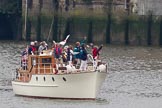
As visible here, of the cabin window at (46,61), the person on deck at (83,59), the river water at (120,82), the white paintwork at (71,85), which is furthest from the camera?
the cabin window at (46,61)

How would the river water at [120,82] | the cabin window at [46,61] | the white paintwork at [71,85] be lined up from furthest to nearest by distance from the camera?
the cabin window at [46,61], the white paintwork at [71,85], the river water at [120,82]

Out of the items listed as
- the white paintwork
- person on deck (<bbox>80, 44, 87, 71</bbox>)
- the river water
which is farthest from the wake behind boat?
the river water

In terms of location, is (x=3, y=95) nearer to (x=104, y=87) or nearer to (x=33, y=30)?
(x=104, y=87)

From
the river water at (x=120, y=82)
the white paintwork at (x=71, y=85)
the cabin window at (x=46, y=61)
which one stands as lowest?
the river water at (x=120, y=82)

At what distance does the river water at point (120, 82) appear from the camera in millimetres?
41562

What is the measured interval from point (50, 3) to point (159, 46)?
16069 mm

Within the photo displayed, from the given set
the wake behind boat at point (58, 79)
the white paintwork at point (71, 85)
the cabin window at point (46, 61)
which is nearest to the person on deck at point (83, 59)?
the wake behind boat at point (58, 79)

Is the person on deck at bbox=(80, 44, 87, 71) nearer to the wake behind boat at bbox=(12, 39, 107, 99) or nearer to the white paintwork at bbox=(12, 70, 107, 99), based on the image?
the wake behind boat at bbox=(12, 39, 107, 99)

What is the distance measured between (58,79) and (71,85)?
649 mm

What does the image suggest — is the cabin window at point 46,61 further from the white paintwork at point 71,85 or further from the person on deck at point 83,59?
the person on deck at point 83,59

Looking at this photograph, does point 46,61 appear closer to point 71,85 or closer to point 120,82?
point 71,85

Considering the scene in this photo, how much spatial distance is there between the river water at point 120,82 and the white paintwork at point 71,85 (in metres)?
0.40

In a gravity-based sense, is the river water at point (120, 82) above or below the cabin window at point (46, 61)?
below

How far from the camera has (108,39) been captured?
288 feet
